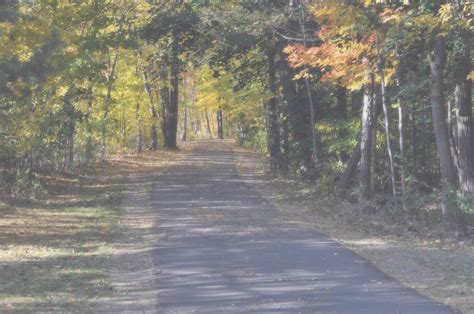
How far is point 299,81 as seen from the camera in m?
25.9

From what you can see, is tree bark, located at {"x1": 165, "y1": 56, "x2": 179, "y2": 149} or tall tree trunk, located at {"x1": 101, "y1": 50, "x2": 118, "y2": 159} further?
tree bark, located at {"x1": 165, "y1": 56, "x2": 179, "y2": 149}

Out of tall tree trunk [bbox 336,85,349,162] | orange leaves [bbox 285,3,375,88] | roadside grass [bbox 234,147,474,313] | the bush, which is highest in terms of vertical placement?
orange leaves [bbox 285,3,375,88]

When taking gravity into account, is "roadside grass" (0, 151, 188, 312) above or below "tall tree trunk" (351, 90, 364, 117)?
below

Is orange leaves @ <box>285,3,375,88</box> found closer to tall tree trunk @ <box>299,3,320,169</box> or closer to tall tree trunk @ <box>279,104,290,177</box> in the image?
tall tree trunk @ <box>299,3,320,169</box>

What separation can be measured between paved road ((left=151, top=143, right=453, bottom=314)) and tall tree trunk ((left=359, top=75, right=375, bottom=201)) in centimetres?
277

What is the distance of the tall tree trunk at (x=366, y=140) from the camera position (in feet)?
61.0

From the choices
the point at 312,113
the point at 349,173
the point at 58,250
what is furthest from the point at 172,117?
the point at 58,250

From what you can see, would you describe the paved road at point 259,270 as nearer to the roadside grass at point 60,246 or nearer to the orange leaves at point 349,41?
the roadside grass at point 60,246

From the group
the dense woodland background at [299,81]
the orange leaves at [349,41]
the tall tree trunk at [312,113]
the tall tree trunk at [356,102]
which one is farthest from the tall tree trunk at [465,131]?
the tall tree trunk at [356,102]

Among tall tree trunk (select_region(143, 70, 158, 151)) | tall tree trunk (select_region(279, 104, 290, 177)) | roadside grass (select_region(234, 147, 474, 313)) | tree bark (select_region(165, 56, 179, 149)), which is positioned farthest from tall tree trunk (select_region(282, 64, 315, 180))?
tree bark (select_region(165, 56, 179, 149))

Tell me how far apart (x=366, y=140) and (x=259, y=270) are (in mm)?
9415

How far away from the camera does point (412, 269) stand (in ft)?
35.0

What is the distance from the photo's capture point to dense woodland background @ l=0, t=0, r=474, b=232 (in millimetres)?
14141

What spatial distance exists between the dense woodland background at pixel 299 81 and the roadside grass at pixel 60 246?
62.3 inches
